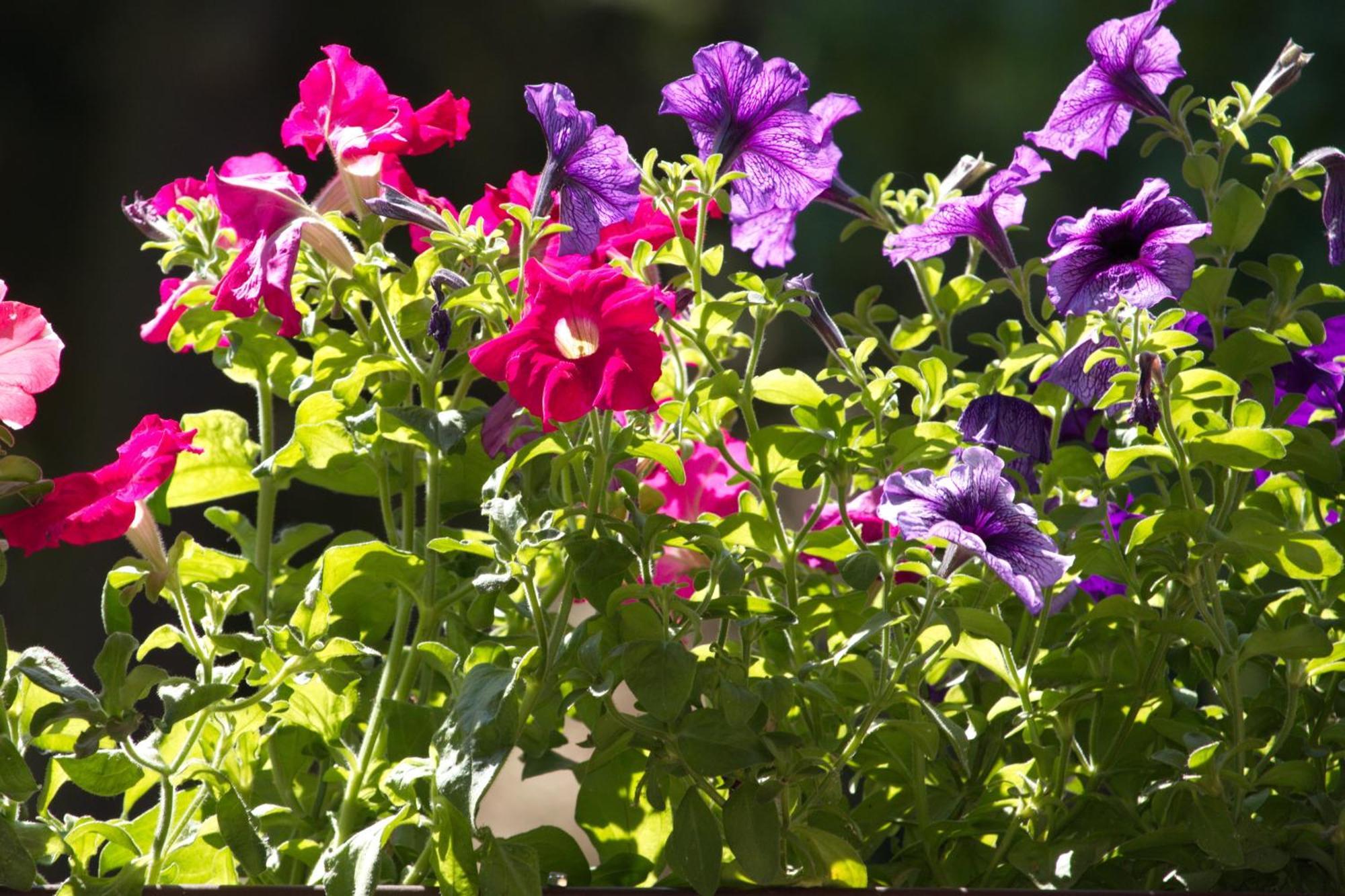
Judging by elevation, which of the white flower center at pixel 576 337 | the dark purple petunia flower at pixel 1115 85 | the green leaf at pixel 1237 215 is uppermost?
the dark purple petunia flower at pixel 1115 85

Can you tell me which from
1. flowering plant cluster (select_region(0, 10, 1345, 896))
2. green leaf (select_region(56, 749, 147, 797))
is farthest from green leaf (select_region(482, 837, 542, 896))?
green leaf (select_region(56, 749, 147, 797))

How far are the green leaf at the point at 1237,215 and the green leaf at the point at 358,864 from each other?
0.45 meters

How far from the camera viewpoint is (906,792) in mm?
625

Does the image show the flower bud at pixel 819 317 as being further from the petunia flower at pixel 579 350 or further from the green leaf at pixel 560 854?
the green leaf at pixel 560 854

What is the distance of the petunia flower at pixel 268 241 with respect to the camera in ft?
1.73

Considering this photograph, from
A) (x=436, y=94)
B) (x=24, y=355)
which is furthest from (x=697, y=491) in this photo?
(x=436, y=94)

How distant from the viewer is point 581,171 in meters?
0.57

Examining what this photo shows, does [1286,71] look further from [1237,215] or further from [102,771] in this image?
[102,771]

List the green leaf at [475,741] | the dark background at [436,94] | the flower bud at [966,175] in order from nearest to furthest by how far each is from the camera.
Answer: the green leaf at [475,741], the flower bud at [966,175], the dark background at [436,94]

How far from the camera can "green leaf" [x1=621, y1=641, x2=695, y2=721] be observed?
0.48 meters

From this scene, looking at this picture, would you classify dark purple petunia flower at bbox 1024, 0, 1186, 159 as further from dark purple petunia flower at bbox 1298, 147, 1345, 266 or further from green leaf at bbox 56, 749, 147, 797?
green leaf at bbox 56, 749, 147, 797

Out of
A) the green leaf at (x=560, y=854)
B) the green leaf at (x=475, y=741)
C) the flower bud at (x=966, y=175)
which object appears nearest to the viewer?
the green leaf at (x=475, y=741)

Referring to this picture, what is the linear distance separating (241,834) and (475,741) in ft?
0.40

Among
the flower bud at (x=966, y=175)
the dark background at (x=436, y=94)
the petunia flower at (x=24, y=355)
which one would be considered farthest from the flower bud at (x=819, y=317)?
the dark background at (x=436, y=94)
